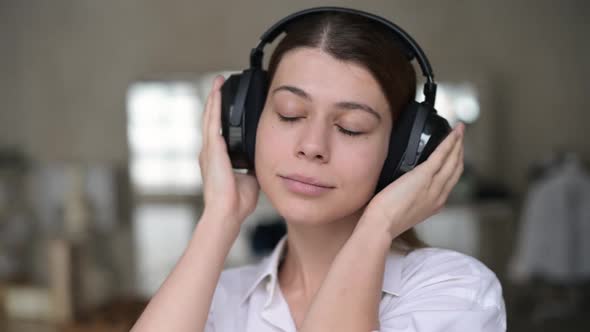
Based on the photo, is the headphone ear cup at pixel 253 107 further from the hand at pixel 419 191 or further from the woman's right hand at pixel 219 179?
the hand at pixel 419 191

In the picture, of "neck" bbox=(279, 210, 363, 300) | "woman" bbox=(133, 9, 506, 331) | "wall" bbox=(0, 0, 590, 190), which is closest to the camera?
"woman" bbox=(133, 9, 506, 331)

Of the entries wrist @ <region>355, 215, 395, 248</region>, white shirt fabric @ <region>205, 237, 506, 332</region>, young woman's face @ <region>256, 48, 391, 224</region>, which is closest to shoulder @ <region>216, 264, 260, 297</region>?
white shirt fabric @ <region>205, 237, 506, 332</region>

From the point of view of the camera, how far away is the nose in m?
0.95

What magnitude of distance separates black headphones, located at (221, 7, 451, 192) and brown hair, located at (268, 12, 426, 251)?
0.01m

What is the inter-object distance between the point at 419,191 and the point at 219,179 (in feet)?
1.03

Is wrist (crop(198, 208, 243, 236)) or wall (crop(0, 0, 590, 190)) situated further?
wall (crop(0, 0, 590, 190))

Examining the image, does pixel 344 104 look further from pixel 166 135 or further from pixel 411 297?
pixel 166 135

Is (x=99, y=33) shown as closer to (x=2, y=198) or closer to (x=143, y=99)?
(x=143, y=99)

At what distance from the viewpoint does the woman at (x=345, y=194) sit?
2.98ft

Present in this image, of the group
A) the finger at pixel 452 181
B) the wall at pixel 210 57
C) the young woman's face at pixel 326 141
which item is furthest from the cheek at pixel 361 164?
the wall at pixel 210 57

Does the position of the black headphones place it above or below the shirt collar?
above

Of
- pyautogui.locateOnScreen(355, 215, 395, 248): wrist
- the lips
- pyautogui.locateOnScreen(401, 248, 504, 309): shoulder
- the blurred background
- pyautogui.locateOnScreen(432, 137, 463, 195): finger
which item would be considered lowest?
the blurred background

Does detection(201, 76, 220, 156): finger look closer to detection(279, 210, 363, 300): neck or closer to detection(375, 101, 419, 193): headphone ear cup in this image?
detection(279, 210, 363, 300): neck

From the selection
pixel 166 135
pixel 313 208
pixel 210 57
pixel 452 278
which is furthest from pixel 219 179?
pixel 210 57
